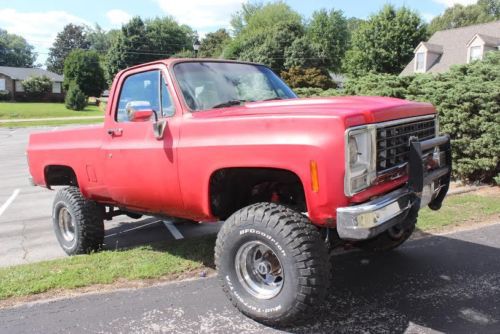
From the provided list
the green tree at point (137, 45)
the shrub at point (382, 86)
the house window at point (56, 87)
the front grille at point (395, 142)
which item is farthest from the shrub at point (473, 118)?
the house window at point (56, 87)

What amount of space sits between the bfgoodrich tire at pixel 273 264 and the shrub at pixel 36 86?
63887 millimetres

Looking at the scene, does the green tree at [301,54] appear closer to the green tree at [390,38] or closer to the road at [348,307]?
the green tree at [390,38]

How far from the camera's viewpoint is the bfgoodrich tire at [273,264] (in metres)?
3.34

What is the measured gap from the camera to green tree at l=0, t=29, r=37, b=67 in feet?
357

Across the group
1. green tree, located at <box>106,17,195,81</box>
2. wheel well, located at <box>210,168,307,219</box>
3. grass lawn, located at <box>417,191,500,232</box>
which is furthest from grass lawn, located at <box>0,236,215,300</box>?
green tree, located at <box>106,17,195,81</box>

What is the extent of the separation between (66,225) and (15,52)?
124 m

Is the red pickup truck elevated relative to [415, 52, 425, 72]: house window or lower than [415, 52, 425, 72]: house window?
lower

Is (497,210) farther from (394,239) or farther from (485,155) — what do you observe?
(394,239)

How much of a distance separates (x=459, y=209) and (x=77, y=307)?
5.41 meters

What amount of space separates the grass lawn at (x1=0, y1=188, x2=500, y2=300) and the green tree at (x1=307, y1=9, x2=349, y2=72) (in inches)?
2534

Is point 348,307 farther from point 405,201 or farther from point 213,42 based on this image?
point 213,42

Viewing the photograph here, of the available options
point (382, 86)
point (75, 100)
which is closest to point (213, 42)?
point (75, 100)

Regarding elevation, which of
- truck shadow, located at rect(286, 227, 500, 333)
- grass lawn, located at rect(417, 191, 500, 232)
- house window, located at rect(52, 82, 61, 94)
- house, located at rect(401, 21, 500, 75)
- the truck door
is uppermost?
house, located at rect(401, 21, 500, 75)

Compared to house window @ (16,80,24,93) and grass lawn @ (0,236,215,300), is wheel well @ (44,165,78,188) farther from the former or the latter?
house window @ (16,80,24,93)
